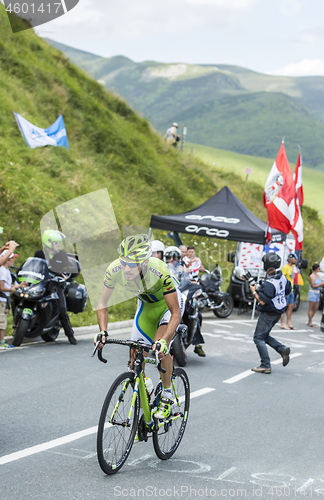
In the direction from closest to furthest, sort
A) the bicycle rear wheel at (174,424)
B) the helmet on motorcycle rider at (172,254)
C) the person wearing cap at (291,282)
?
the bicycle rear wheel at (174,424), the helmet on motorcycle rider at (172,254), the person wearing cap at (291,282)

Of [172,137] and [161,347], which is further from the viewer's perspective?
[172,137]

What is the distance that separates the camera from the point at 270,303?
9055 mm

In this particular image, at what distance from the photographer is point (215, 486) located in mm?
4539

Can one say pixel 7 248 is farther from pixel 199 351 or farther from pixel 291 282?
pixel 291 282

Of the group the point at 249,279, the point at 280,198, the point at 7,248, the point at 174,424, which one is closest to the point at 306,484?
the point at 174,424

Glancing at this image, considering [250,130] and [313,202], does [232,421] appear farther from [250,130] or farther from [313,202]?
[250,130]

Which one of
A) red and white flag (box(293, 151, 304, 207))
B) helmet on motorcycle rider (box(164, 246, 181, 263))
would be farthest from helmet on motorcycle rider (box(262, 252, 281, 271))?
red and white flag (box(293, 151, 304, 207))

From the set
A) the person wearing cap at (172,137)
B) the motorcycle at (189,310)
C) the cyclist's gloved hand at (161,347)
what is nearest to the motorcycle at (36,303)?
the motorcycle at (189,310)

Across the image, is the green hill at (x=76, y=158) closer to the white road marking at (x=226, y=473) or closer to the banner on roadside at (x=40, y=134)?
the banner on roadside at (x=40, y=134)

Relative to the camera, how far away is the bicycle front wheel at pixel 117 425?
4.37m

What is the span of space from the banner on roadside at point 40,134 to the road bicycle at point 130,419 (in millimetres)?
15607

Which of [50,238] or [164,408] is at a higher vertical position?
[50,238]

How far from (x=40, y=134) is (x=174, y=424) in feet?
53.7

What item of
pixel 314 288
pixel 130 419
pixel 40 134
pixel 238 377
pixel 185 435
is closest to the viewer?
pixel 130 419
